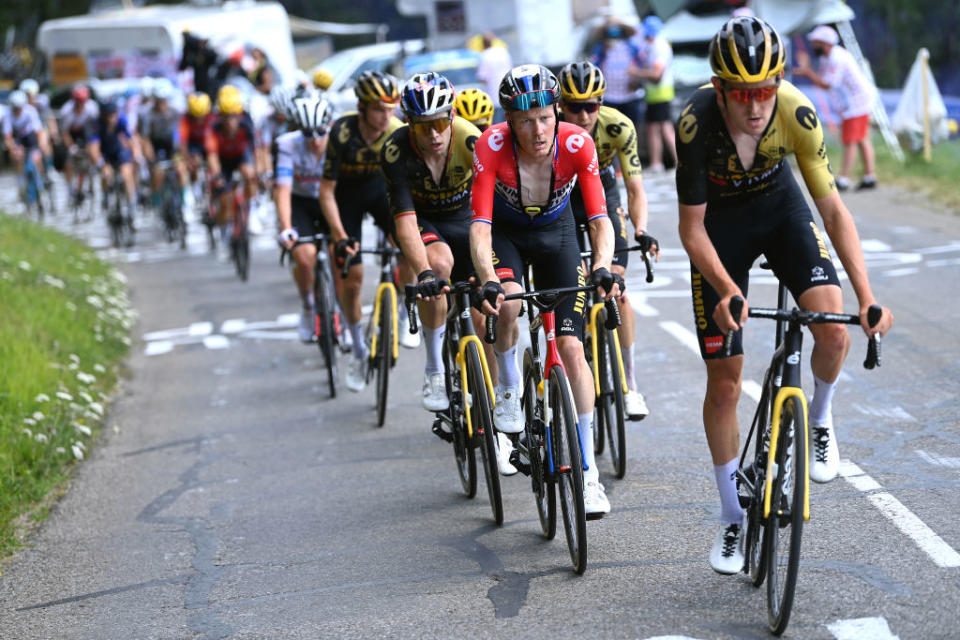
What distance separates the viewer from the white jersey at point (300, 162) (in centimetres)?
1028

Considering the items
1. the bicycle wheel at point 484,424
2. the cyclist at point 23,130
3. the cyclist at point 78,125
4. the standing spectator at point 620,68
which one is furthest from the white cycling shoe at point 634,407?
the cyclist at point 23,130

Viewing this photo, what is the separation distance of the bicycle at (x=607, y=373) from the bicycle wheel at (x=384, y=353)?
1.72m

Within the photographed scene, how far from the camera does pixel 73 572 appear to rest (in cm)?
650

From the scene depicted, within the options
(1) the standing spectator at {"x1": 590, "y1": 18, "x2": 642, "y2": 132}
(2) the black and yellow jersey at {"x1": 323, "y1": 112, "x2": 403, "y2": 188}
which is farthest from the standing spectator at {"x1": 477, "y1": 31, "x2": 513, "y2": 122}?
(2) the black and yellow jersey at {"x1": 323, "y1": 112, "x2": 403, "y2": 188}

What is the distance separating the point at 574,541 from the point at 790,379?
1.32 metres

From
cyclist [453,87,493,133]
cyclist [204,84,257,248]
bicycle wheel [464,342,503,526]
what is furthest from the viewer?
cyclist [204,84,257,248]

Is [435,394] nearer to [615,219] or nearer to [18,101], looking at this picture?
[615,219]

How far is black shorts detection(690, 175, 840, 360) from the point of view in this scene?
5305mm

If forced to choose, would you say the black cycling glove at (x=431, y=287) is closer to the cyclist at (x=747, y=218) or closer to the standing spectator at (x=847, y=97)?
the cyclist at (x=747, y=218)

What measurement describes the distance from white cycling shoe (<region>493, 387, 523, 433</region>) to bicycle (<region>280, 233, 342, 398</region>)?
3.71 metres

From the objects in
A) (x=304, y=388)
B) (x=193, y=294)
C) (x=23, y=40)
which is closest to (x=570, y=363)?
(x=304, y=388)

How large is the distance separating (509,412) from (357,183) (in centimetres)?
383

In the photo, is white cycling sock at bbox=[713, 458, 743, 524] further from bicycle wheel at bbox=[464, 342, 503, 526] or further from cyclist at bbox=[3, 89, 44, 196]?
cyclist at bbox=[3, 89, 44, 196]

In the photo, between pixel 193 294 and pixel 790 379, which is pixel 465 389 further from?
pixel 193 294
